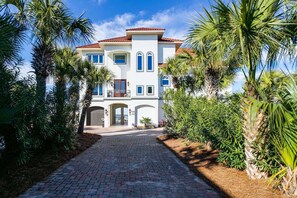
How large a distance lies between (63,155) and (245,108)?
7.44 m

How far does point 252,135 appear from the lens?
5.79 metres

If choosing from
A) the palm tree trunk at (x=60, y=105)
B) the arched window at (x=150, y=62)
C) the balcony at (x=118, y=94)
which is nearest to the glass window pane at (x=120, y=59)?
the arched window at (x=150, y=62)

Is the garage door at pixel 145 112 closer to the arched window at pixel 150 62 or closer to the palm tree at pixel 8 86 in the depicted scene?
the arched window at pixel 150 62

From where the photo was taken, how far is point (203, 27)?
6664 millimetres

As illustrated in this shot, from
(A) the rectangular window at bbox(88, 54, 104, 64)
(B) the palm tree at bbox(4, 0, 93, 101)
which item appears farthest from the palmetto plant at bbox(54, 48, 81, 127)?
(A) the rectangular window at bbox(88, 54, 104, 64)

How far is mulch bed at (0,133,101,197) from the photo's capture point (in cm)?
565

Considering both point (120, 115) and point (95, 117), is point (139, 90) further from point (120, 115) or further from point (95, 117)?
point (95, 117)

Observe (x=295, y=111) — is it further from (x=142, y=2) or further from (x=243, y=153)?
(x=142, y=2)

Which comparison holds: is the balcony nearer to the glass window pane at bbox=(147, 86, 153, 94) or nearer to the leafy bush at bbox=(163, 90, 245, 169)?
the glass window pane at bbox=(147, 86, 153, 94)

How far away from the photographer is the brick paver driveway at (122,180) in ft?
18.1

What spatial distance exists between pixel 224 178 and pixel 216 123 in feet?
6.26

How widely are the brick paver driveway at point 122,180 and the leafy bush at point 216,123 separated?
1.24 meters

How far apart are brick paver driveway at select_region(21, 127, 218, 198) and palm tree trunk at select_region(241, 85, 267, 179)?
47.1 inches

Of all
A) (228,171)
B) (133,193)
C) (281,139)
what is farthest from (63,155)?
(281,139)
